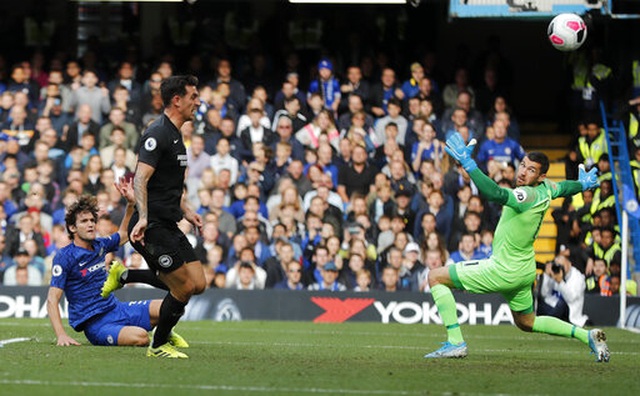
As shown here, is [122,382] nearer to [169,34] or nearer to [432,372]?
[432,372]

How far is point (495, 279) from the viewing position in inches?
445

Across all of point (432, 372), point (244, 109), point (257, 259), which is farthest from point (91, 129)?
point (432, 372)

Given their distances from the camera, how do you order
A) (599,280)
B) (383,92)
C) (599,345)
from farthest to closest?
(383,92), (599,280), (599,345)

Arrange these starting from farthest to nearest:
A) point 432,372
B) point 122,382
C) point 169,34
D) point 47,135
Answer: point 169,34, point 47,135, point 432,372, point 122,382

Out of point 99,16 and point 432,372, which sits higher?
point 99,16

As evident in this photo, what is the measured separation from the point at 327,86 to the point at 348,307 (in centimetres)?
419

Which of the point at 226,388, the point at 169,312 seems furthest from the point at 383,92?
the point at 226,388

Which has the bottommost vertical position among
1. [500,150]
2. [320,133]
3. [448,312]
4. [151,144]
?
[448,312]

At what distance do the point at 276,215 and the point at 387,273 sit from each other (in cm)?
192

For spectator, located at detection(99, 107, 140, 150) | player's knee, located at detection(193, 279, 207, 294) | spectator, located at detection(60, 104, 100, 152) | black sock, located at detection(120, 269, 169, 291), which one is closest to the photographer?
spectator, located at detection(99, 107, 140, 150)

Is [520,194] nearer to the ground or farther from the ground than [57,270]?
farther from the ground

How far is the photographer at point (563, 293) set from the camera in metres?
16.7

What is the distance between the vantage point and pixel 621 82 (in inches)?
798

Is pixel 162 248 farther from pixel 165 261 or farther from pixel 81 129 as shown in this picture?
pixel 81 129
